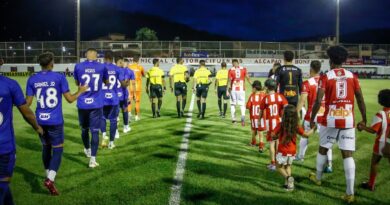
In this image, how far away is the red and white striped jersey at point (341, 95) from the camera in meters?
5.45

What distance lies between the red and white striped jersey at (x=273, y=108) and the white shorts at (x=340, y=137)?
1649 millimetres

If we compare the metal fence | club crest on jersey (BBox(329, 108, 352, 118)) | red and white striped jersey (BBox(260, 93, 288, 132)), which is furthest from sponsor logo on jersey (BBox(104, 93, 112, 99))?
the metal fence

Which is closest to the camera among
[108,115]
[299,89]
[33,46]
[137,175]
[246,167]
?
[137,175]

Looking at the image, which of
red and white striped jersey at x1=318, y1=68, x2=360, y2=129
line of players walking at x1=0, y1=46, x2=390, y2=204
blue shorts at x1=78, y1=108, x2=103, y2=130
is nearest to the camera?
line of players walking at x1=0, y1=46, x2=390, y2=204

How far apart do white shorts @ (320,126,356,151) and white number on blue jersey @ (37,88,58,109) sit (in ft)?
14.4

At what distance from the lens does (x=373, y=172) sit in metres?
6.03

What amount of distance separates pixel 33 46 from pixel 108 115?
173ft

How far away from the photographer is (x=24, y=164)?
25.1 ft

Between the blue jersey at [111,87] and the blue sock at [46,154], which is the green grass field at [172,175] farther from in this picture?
the blue jersey at [111,87]

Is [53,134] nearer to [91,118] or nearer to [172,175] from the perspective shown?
[91,118]

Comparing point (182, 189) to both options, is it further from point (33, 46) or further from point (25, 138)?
point (33, 46)

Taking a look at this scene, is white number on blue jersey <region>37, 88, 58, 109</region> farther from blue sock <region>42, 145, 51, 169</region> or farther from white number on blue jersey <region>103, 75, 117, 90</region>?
white number on blue jersey <region>103, 75, 117, 90</region>

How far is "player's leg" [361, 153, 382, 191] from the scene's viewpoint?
19.7ft

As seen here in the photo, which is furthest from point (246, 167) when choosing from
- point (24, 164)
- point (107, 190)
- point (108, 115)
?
point (24, 164)
